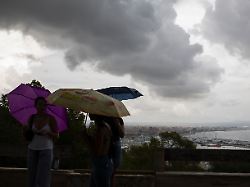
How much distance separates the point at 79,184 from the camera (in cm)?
764

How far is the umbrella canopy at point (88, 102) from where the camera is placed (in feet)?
18.2

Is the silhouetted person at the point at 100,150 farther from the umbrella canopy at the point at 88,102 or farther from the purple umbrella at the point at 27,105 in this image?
the purple umbrella at the point at 27,105

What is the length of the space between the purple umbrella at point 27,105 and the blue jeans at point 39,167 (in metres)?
0.46

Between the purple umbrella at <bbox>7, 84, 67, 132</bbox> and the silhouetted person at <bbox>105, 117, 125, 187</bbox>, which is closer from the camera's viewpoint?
the silhouetted person at <bbox>105, 117, 125, 187</bbox>

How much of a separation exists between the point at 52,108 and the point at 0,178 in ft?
7.14

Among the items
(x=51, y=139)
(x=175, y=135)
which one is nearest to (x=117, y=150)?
(x=51, y=139)

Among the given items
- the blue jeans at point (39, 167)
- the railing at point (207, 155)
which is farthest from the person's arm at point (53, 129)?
the railing at point (207, 155)

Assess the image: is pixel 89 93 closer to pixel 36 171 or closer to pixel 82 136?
pixel 82 136

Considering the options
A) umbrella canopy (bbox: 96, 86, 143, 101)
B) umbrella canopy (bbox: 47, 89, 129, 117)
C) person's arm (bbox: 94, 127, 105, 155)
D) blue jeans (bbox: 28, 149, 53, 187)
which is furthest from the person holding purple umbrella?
person's arm (bbox: 94, 127, 105, 155)

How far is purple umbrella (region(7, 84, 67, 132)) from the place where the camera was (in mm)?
6922

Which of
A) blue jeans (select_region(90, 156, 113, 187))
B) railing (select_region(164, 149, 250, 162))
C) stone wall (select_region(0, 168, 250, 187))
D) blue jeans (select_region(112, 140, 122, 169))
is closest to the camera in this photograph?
blue jeans (select_region(90, 156, 113, 187))

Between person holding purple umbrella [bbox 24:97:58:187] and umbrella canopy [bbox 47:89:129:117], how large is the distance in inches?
31.7

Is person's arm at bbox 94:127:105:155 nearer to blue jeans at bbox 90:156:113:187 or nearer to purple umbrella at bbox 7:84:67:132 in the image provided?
blue jeans at bbox 90:156:113:187

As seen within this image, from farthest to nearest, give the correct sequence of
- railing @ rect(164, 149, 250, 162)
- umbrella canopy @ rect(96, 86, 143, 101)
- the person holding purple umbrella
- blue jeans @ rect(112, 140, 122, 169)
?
railing @ rect(164, 149, 250, 162) < umbrella canopy @ rect(96, 86, 143, 101) < the person holding purple umbrella < blue jeans @ rect(112, 140, 122, 169)
